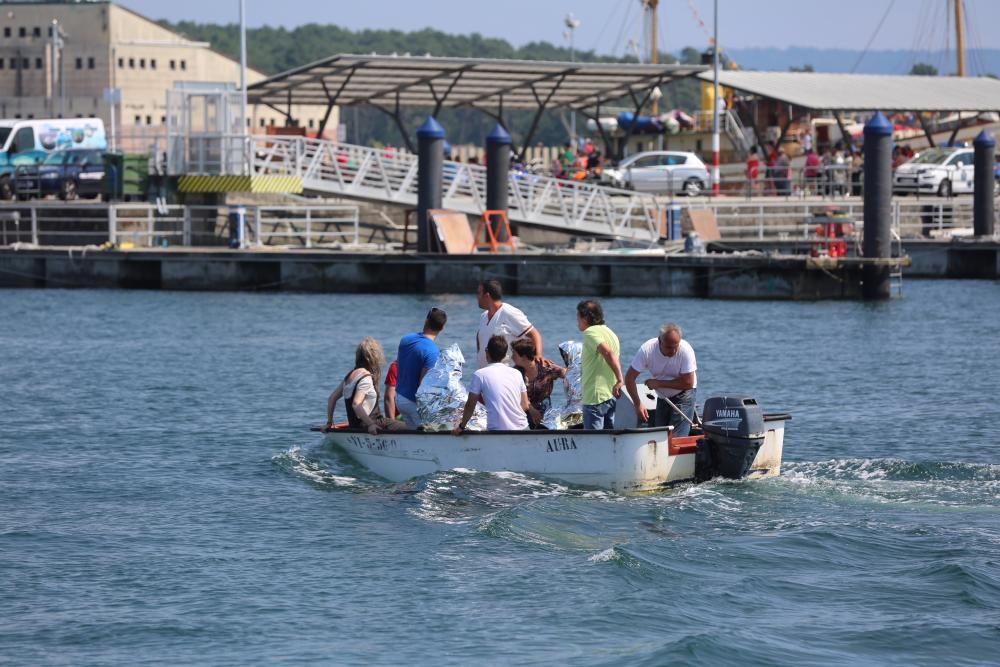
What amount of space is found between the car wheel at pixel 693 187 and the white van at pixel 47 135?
17559mm

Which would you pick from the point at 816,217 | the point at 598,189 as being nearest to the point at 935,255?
the point at 816,217

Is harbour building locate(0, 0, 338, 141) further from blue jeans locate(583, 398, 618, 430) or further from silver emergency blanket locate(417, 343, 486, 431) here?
blue jeans locate(583, 398, 618, 430)

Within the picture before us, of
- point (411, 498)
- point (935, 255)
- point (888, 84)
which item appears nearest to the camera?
point (411, 498)

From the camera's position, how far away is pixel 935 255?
146ft

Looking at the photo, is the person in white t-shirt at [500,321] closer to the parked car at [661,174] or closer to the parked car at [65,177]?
the parked car at [65,177]

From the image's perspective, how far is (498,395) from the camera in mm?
16125

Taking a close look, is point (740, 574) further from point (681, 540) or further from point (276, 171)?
point (276, 171)

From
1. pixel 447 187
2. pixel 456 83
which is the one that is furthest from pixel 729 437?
pixel 456 83

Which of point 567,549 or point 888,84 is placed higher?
point 888,84

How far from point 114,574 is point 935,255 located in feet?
111

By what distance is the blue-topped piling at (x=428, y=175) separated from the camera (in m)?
38.3

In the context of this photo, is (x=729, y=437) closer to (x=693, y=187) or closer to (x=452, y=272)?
(x=452, y=272)

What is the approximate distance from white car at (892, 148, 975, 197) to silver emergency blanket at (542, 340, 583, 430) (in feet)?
117

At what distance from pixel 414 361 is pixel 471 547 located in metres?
2.80
